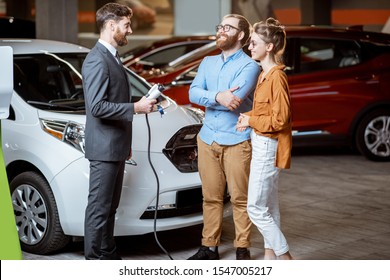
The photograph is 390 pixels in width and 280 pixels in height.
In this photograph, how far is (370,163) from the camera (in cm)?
1116

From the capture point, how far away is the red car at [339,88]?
36.7 ft

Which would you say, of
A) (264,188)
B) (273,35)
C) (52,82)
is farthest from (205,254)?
(52,82)

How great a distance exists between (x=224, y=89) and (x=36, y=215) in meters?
1.70

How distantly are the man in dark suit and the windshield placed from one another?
103 cm

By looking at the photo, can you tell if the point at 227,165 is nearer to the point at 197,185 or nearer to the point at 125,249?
the point at 197,185

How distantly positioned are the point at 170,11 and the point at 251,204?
15.3 metres

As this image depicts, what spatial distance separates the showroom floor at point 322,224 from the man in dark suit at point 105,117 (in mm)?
767

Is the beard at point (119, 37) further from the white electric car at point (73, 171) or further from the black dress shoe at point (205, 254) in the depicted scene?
the black dress shoe at point (205, 254)

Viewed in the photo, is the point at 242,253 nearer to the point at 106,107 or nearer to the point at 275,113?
the point at 275,113

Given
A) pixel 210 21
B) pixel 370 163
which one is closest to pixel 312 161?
pixel 370 163

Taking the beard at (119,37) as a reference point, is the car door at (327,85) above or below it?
below

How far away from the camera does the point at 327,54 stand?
11.5m

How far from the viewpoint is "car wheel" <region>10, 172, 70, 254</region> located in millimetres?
6684

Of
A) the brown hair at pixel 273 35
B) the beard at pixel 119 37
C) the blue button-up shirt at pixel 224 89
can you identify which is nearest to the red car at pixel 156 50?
the blue button-up shirt at pixel 224 89
